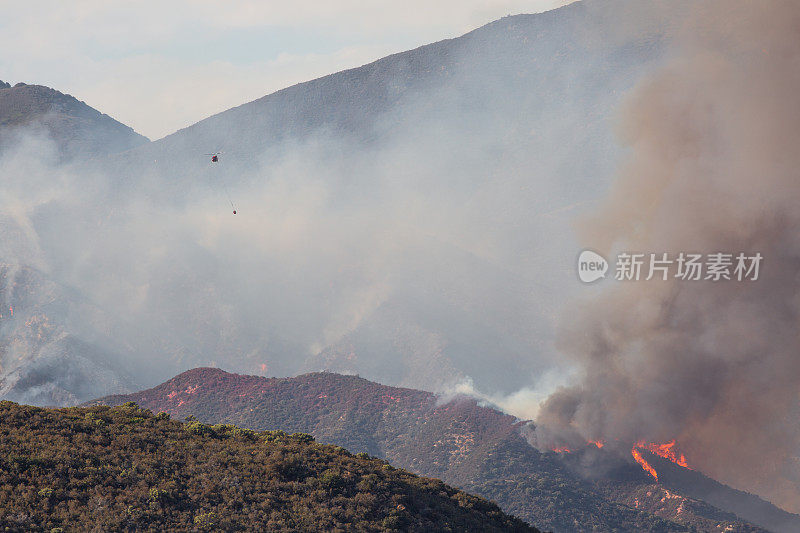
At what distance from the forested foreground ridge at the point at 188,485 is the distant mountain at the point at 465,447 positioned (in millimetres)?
31424

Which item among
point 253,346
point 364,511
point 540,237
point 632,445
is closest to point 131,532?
point 364,511

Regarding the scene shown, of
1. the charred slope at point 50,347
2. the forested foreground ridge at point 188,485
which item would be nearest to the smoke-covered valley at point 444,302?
the charred slope at point 50,347

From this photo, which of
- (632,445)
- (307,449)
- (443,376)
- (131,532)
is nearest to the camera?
(131,532)

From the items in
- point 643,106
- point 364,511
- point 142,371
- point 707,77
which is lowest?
point 364,511

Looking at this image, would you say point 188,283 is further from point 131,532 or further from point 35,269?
point 131,532

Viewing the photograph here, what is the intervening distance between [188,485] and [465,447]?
176ft

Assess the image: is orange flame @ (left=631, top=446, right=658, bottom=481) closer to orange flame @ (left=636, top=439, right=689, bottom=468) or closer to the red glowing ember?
the red glowing ember

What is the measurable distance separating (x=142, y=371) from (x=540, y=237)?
10233cm

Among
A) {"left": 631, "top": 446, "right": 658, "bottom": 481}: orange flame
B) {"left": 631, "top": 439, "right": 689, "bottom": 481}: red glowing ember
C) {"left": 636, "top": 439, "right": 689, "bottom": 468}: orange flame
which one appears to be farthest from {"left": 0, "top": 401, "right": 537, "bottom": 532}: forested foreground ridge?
{"left": 636, "top": 439, "right": 689, "bottom": 468}: orange flame

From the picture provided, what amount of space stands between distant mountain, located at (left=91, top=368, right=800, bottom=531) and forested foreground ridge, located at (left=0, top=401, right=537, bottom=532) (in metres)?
31.4

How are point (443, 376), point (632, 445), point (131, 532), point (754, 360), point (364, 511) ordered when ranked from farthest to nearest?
point (443, 376)
point (632, 445)
point (754, 360)
point (364, 511)
point (131, 532)

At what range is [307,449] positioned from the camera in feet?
111

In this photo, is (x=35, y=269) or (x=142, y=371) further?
(x=35, y=269)

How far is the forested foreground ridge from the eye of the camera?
84.1 ft
